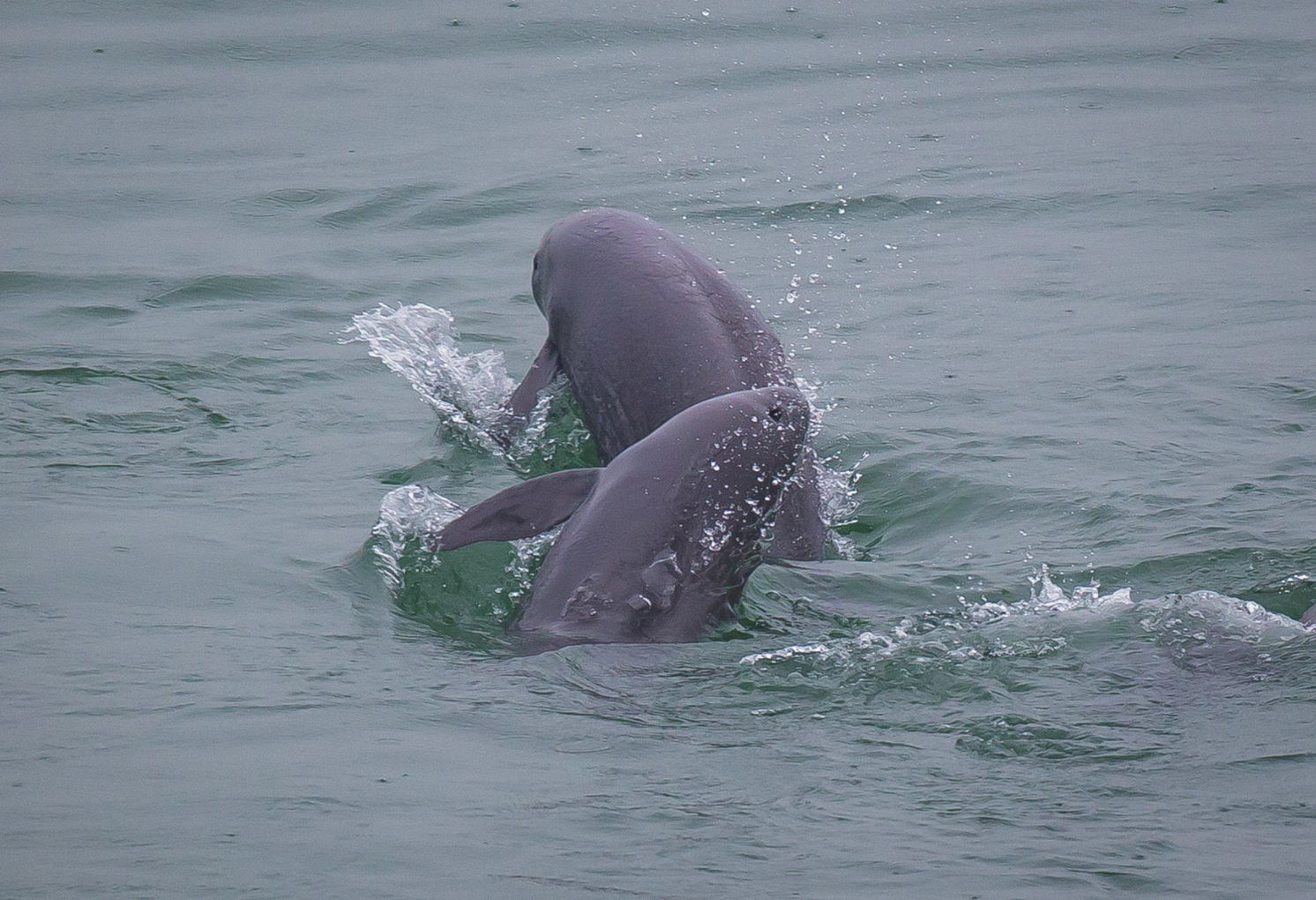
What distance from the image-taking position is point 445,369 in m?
9.82

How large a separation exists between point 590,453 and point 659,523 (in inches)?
87.5

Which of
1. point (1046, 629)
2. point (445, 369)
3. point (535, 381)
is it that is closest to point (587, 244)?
point (535, 381)

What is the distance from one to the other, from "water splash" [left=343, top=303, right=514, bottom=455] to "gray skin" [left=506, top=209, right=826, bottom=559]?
0.95 feet

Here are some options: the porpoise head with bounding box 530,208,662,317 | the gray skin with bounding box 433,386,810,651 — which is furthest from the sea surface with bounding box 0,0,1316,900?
the porpoise head with bounding box 530,208,662,317

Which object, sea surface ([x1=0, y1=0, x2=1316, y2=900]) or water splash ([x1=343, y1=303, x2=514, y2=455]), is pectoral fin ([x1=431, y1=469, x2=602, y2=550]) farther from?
water splash ([x1=343, y1=303, x2=514, y2=455])

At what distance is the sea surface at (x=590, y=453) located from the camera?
4855mm

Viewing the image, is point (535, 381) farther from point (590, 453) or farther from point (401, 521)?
point (401, 521)

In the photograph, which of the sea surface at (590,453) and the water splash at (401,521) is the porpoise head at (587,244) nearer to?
the sea surface at (590,453)

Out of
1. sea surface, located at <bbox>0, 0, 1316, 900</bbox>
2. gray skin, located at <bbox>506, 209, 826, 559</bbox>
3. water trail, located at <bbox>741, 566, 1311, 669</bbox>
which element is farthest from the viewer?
gray skin, located at <bbox>506, 209, 826, 559</bbox>

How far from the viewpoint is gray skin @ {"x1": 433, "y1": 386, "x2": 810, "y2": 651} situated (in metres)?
6.40

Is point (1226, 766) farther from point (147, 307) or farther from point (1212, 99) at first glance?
point (1212, 99)


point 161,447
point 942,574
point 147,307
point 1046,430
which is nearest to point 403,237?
point 147,307

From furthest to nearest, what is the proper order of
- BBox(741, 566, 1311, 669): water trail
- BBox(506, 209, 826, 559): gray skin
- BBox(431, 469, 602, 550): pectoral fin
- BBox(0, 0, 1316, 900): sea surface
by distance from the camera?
1. BBox(506, 209, 826, 559): gray skin
2. BBox(431, 469, 602, 550): pectoral fin
3. BBox(741, 566, 1311, 669): water trail
4. BBox(0, 0, 1316, 900): sea surface

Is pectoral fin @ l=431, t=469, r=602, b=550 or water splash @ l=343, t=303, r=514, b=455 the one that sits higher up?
pectoral fin @ l=431, t=469, r=602, b=550
